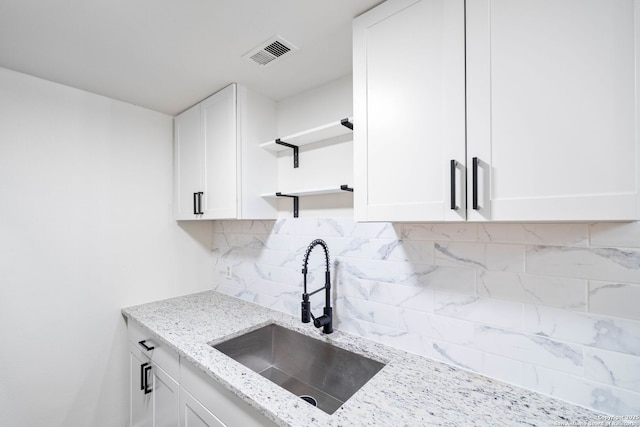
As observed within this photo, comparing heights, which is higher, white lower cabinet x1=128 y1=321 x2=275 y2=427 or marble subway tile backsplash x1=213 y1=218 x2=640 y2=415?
marble subway tile backsplash x1=213 y1=218 x2=640 y2=415

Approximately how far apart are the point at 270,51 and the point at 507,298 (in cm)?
149

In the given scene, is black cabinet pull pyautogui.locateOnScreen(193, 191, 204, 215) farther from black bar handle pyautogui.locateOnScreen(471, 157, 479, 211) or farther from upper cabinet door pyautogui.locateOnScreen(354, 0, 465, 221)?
black bar handle pyautogui.locateOnScreen(471, 157, 479, 211)

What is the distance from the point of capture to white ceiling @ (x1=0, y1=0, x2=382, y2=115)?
43.5 inches

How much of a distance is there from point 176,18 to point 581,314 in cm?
184

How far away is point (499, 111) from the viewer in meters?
0.82

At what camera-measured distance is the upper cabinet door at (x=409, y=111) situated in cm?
90

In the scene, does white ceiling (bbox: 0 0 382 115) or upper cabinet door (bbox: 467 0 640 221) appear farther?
white ceiling (bbox: 0 0 382 115)

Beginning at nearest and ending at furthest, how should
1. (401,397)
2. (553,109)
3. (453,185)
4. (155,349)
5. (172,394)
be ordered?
(553,109) → (453,185) → (401,397) → (172,394) → (155,349)

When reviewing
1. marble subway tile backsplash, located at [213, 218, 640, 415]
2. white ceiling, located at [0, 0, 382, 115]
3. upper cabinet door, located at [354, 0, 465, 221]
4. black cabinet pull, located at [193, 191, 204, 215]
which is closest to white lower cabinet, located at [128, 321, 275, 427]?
marble subway tile backsplash, located at [213, 218, 640, 415]

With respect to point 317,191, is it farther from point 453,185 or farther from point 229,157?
point 453,185

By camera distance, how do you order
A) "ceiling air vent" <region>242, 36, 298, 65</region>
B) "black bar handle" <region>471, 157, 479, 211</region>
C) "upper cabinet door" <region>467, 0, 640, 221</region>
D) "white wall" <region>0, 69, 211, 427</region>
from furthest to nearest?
1. "white wall" <region>0, 69, 211, 427</region>
2. "ceiling air vent" <region>242, 36, 298, 65</region>
3. "black bar handle" <region>471, 157, 479, 211</region>
4. "upper cabinet door" <region>467, 0, 640, 221</region>

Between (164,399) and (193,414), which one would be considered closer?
(193,414)

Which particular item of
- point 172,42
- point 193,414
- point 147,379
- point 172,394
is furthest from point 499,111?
point 147,379

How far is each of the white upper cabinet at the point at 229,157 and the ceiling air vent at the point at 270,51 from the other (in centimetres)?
31
